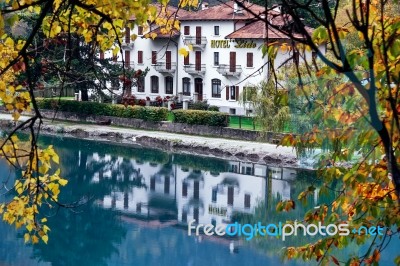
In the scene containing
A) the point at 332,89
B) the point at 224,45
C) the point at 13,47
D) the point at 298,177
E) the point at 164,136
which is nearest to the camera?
the point at 332,89

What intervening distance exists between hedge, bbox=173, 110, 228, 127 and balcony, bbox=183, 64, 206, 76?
4472 mm

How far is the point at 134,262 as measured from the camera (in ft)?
40.4

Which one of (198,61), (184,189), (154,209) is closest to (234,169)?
(184,189)

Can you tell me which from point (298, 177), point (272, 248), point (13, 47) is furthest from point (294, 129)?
point (13, 47)

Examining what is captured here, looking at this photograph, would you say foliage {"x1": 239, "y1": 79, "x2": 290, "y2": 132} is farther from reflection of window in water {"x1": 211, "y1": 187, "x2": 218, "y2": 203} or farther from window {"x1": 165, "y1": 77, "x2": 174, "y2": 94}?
window {"x1": 165, "y1": 77, "x2": 174, "y2": 94}

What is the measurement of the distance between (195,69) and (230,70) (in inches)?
89.5

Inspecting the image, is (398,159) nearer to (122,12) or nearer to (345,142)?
(345,142)

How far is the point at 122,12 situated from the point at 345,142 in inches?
52.0

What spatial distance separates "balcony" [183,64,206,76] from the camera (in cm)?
3089

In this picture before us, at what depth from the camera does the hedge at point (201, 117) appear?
84.1 ft

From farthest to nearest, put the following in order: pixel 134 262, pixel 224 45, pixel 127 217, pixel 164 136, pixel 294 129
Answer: pixel 224 45, pixel 164 136, pixel 294 129, pixel 127 217, pixel 134 262

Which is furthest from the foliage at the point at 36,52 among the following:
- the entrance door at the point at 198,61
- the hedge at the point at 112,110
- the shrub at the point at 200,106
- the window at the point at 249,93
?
the entrance door at the point at 198,61

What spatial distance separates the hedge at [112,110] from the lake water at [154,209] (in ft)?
10.9

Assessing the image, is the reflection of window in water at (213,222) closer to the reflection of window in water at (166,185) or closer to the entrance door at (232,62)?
the reflection of window in water at (166,185)
